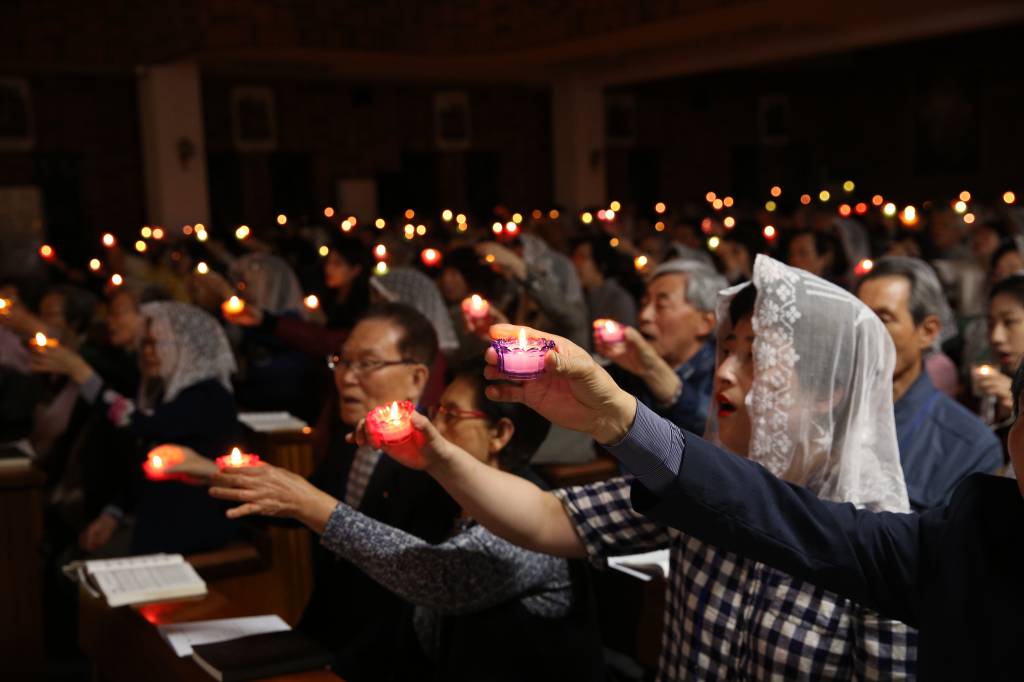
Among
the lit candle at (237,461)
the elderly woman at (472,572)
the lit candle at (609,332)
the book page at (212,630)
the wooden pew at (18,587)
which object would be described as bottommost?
the wooden pew at (18,587)

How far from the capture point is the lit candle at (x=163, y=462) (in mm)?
2732

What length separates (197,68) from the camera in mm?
13484

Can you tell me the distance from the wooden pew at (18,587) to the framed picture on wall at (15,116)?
1085 cm

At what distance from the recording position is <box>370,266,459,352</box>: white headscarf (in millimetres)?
5188

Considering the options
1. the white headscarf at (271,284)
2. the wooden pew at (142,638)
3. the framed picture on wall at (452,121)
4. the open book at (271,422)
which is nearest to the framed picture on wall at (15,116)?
the framed picture on wall at (452,121)

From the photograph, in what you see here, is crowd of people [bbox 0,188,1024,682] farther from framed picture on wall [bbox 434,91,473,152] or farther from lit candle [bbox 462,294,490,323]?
framed picture on wall [bbox 434,91,473,152]

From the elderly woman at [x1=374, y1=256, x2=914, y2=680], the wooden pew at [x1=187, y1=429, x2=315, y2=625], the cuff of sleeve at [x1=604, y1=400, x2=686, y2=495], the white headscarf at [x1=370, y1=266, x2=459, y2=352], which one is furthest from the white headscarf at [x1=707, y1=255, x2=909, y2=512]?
the white headscarf at [x1=370, y1=266, x2=459, y2=352]

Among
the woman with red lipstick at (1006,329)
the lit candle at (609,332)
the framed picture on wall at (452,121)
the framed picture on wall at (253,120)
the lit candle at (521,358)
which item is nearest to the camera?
the lit candle at (521,358)

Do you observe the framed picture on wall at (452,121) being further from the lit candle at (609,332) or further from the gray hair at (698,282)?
the lit candle at (609,332)

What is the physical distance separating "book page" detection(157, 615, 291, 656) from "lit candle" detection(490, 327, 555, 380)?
4.76ft

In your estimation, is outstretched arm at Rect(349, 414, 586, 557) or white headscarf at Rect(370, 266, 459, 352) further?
white headscarf at Rect(370, 266, 459, 352)

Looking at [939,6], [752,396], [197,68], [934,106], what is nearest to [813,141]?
[934,106]

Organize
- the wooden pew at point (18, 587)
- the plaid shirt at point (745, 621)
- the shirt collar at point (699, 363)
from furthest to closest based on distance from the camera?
1. the wooden pew at point (18, 587)
2. the shirt collar at point (699, 363)
3. the plaid shirt at point (745, 621)

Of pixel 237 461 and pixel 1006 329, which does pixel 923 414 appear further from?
pixel 237 461
